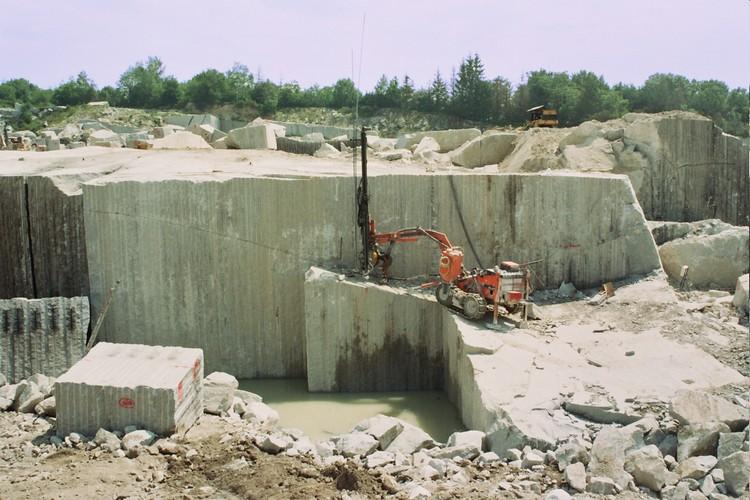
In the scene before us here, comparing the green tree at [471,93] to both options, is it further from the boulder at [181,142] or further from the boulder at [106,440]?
the boulder at [106,440]

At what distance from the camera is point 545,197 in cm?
1254

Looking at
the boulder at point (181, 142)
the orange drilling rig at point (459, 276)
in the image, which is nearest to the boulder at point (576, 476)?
the orange drilling rig at point (459, 276)

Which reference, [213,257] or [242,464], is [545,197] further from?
[242,464]

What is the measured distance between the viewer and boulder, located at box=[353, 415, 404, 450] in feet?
26.4

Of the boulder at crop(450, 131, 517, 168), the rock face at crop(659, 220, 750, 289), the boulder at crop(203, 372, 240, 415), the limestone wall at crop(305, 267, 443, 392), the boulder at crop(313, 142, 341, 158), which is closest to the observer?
the boulder at crop(203, 372, 240, 415)

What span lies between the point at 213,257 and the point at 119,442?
4.94 meters

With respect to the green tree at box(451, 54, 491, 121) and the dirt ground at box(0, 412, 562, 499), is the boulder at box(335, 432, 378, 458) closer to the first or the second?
the dirt ground at box(0, 412, 562, 499)

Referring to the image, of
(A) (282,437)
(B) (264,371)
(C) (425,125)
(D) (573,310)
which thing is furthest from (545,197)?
(C) (425,125)

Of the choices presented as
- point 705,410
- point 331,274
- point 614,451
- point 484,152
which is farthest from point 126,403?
point 484,152

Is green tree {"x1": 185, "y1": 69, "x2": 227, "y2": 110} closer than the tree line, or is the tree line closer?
the tree line

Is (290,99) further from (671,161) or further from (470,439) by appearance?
(470,439)

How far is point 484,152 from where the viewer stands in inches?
762

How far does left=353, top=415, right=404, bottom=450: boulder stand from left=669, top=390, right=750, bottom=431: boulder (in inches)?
116

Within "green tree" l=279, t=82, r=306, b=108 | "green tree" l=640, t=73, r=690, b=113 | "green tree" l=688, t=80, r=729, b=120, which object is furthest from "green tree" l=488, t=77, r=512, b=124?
"green tree" l=279, t=82, r=306, b=108
